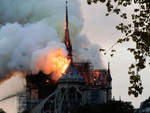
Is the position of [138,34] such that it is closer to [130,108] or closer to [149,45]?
[149,45]

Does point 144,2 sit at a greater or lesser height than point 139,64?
greater

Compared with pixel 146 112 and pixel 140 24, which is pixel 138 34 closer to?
pixel 140 24

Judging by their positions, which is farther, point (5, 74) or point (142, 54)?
point (5, 74)

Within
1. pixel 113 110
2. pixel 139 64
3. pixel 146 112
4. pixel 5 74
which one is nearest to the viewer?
pixel 139 64

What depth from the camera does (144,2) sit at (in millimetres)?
46938

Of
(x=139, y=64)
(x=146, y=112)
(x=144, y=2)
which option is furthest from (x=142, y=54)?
(x=146, y=112)

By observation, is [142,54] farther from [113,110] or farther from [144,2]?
[113,110]

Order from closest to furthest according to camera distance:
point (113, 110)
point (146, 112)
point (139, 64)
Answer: point (139, 64) → point (146, 112) → point (113, 110)

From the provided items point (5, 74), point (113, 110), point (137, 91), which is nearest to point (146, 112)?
point (137, 91)

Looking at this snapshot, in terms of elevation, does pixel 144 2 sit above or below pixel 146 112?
above

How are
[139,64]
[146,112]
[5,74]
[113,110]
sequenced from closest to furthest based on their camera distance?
[139,64] < [146,112] < [113,110] < [5,74]

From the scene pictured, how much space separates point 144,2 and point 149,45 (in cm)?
316

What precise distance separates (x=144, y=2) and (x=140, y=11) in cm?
A: 74

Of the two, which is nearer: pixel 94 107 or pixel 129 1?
pixel 129 1
